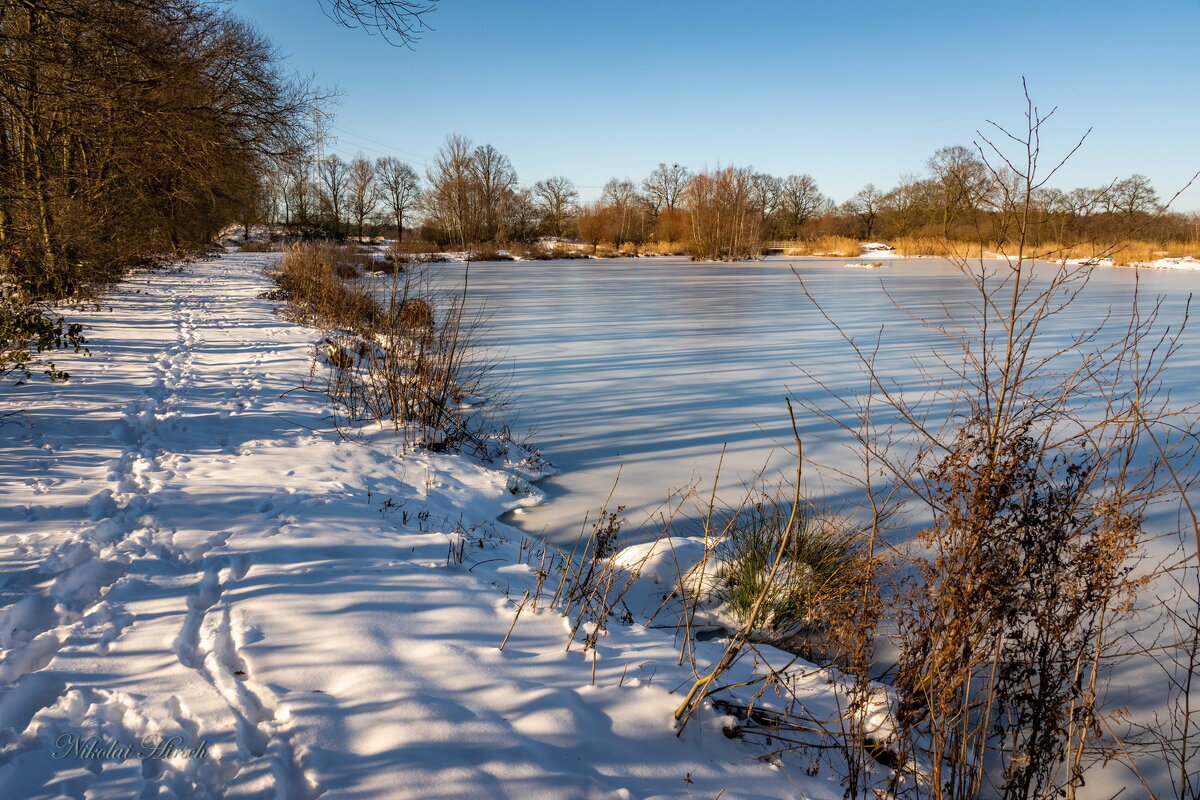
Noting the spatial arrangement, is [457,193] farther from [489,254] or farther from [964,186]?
[489,254]

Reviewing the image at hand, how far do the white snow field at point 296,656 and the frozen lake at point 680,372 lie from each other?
1294mm

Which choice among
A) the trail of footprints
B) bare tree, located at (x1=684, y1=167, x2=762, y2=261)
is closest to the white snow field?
the trail of footprints

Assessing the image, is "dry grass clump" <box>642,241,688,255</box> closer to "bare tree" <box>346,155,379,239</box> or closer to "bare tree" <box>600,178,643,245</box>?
"bare tree" <box>600,178,643,245</box>

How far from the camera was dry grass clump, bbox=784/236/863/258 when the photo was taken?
140 feet

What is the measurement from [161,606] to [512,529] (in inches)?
83.5

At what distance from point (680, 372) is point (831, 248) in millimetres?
39412

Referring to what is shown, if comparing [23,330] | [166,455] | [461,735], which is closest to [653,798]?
[461,735]

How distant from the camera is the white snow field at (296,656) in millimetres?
1919

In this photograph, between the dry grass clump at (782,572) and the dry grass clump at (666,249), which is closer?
the dry grass clump at (782,572)

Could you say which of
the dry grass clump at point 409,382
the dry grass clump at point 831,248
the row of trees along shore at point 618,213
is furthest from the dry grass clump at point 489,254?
the dry grass clump at point 409,382

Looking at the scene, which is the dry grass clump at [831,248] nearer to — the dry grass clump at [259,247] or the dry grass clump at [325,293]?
the dry grass clump at [259,247]

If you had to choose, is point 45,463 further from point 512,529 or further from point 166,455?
point 512,529

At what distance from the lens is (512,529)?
4.43 metres

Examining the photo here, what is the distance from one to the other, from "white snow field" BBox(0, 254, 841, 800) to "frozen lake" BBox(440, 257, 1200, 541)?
1.29 meters
